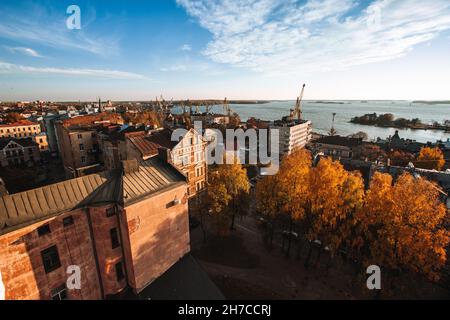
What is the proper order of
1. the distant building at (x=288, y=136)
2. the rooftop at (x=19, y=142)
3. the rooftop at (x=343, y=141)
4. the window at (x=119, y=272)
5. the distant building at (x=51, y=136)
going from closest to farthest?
the window at (x=119, y=272), the rooftop at (x=19, y=142), the distant building at (x=51, y=136), the rooftop at (x=343, y=141), the distant building at (x=288, y=136)

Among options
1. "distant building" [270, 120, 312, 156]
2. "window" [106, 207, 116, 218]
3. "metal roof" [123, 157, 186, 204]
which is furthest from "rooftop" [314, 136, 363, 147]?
"window" [106, 207, 116, 218]

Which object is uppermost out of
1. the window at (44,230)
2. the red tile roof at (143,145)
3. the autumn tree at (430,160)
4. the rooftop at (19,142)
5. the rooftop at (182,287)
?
the red tile roof at (143,145)

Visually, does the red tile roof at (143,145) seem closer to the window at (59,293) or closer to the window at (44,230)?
the window at (44,230)

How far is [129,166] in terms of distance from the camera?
18.2 m

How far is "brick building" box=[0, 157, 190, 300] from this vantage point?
1302cm

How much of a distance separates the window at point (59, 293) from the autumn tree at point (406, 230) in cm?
A: 2174

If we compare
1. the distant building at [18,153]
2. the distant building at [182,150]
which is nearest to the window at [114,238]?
the distant building at [182,150]

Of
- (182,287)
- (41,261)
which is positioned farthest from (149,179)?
(182,287)

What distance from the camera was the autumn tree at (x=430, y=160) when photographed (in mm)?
42344

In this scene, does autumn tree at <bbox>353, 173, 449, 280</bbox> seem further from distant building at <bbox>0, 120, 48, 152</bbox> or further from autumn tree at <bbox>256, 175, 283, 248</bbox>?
distant building at <bbox>0, 120, 48, 152</bbox>

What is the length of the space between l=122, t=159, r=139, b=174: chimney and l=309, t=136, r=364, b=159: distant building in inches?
2292

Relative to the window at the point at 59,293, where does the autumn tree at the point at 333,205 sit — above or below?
above

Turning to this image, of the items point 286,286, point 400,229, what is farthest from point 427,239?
point 286,286
